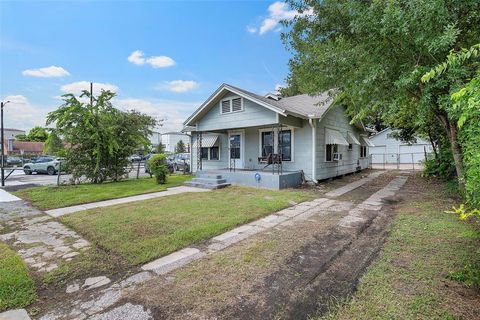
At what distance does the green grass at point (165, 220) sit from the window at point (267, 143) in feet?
14.9

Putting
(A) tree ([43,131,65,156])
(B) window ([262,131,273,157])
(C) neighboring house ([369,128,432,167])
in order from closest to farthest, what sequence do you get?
(A) tree ([43,131,65,156]) < (B) window ([262,131,273,157]) < (C) neighboring house ([369,128,432,167])

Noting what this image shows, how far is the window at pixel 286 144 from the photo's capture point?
12.3 metres

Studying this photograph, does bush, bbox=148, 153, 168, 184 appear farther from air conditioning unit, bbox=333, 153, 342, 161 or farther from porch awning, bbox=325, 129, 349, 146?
air conditioning unit, bbox=333, 153, 342, 161

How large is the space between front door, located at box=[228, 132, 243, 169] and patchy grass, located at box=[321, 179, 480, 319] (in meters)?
9.97

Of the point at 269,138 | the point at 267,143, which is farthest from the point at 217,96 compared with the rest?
the point at 267,143

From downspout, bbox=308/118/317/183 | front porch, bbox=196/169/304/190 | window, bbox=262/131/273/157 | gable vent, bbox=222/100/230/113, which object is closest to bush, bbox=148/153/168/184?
front porch, bbox=196/169/304/190

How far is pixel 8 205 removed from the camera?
312 inches

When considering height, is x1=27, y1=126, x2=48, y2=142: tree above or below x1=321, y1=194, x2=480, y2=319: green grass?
above

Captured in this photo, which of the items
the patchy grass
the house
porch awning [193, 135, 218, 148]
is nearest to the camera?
the patchy grass

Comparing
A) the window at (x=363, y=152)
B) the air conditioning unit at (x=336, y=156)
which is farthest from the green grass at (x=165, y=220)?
the window at (x=363, y=152)

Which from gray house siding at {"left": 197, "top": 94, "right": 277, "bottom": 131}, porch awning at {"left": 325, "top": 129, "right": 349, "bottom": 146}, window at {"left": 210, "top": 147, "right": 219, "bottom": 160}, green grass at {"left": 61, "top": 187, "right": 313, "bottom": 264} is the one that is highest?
gray house siding at {"left": 197, "top": 94, "right": 277, "bottom": 131}

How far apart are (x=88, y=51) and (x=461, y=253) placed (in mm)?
17446

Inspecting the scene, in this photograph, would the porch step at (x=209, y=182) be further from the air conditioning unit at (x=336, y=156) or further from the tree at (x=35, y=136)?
the tree at (x=35, y=136)

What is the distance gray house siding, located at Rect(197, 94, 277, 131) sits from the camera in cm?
1128
